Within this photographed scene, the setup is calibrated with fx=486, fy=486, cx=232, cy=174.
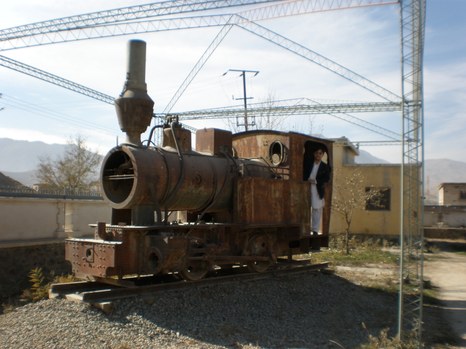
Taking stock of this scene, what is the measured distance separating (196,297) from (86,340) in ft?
6.95

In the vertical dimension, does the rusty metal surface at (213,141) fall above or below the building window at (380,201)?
above

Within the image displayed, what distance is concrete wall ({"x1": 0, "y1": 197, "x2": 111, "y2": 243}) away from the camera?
1399cm

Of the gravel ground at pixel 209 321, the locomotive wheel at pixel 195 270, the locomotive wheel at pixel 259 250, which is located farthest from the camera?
the locomotive wheel at pixel 259 250

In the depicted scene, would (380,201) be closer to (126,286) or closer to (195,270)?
(195,270)

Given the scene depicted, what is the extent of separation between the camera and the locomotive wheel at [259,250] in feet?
31.9

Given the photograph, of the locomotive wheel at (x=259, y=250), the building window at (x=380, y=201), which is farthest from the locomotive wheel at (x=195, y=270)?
the building window at (x=380, y=201)

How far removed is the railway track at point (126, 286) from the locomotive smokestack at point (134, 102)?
2.35 metres

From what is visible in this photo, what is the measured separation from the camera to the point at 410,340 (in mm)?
7180

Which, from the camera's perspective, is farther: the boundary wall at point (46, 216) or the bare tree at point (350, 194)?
the bare tree at point (350, 194)

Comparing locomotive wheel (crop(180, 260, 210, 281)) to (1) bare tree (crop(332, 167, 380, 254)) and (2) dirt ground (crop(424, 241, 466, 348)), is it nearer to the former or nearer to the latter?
(2) dirt ground (crop(424, 241, 466, 348))

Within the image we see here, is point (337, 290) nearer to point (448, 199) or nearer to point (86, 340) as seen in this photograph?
point (86, 340)

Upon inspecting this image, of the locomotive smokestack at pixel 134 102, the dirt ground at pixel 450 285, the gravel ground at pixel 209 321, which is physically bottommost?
the dirt ground at pixel 450 285

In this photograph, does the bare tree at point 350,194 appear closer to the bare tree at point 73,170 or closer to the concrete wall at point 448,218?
the concrete wall at point 448,218

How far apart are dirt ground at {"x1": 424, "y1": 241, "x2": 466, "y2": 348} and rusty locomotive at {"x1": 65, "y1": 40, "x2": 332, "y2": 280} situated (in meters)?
3.25
